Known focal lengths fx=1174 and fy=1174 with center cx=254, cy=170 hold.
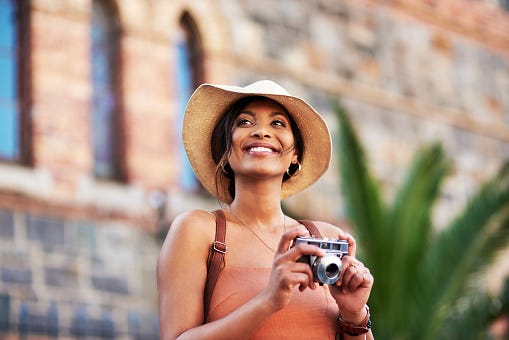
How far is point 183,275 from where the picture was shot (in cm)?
341

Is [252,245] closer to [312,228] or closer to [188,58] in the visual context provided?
[312,228]

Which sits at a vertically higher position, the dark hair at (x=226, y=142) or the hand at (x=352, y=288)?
the dark hair at (x=226, y=142)

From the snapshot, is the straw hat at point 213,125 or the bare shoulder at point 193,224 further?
the straw hat at point 213,125

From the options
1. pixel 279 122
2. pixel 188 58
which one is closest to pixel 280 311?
pixel 279 122

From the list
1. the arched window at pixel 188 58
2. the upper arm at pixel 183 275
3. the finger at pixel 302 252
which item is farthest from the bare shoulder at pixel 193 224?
the arched window at pixel 188 58

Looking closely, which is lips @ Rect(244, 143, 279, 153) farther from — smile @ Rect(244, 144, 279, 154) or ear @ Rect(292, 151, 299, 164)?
ear @ Rect(292, 151, 299, 164)

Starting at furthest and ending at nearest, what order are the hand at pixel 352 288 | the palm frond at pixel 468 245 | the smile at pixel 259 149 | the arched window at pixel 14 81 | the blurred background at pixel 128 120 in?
1. the palm frond at pixel 468 245
2. the arched window at pixel 14 81
3. the blurred background at pixel 128 120
4. the smile at pixel 259 149
5. the hand at pixel 352 288

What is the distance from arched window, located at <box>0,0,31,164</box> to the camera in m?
10.9

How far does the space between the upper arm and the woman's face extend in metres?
0.24

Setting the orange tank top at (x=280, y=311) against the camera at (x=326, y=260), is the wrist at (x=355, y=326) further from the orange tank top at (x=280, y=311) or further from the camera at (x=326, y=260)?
the camera at (x=326, y=260)

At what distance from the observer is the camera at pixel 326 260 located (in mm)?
3215

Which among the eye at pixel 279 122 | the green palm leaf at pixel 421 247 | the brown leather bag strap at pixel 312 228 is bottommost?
the green palm leaf at pixel 421 247

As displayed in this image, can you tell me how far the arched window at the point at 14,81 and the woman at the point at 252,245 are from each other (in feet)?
23.8

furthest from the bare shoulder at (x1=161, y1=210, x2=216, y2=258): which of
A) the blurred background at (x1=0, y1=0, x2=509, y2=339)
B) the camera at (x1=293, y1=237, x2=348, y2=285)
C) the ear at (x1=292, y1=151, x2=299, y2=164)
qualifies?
the blurred background at (x1=0, y1=0, x2=509, y2=339)
